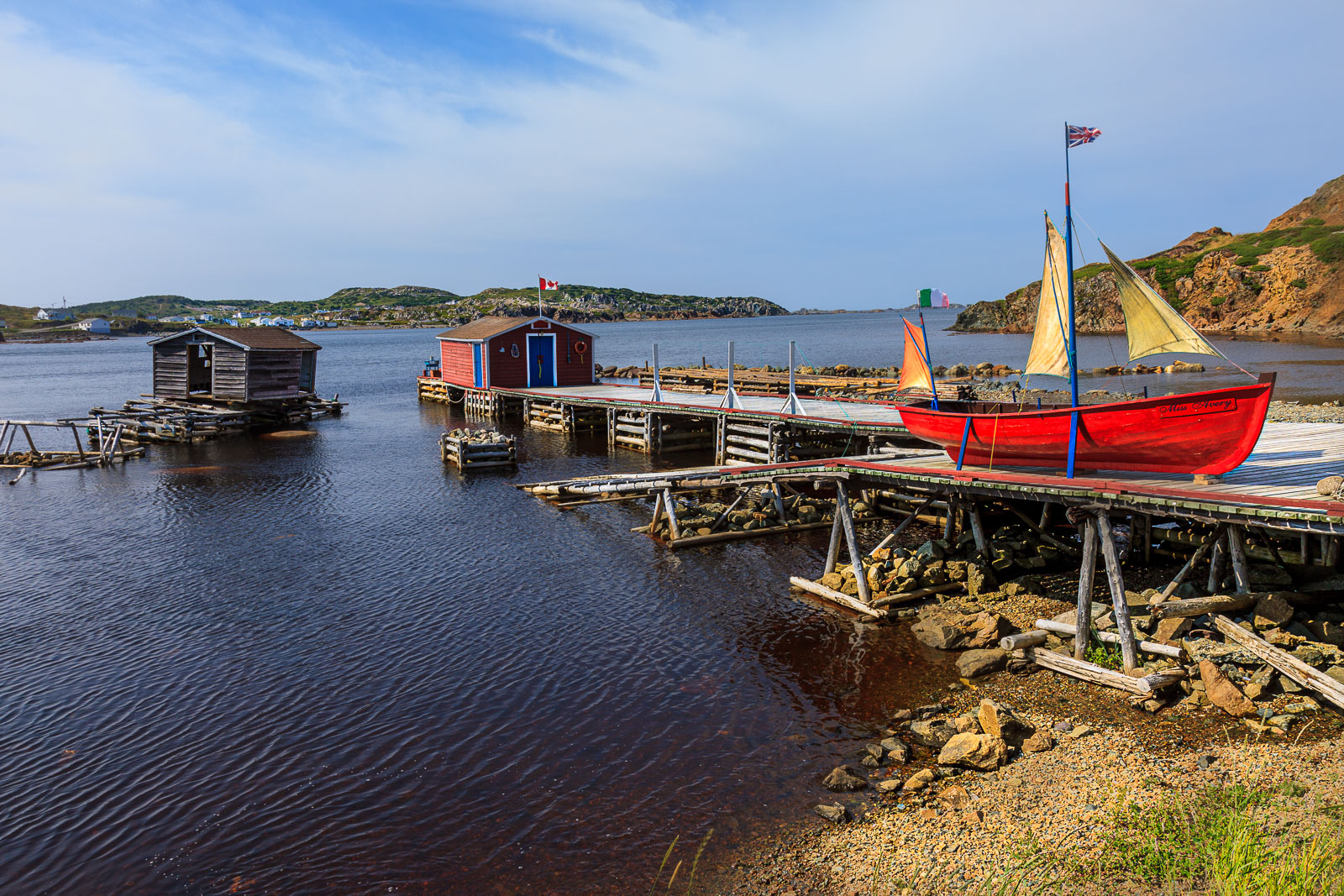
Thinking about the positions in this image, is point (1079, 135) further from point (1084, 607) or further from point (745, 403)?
point (745, 403)

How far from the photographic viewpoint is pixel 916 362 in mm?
20406

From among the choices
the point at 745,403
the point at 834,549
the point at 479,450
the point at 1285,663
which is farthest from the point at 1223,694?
the point at 479,450

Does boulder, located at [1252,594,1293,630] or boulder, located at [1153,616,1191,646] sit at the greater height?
boulder, located at [1252,594,1293,630]

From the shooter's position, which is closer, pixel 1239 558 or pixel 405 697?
pixel 1239 558

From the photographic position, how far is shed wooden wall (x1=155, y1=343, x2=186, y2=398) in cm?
4791

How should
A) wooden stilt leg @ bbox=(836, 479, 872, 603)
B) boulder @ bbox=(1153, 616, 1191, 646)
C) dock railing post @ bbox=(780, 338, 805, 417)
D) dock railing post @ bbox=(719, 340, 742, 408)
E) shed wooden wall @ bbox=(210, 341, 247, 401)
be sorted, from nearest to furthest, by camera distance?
boulder @ bbox=(1153, 616, 1191, 646)
wooden stilt leg @ bbox=(836, 479, 872, 603)
dock railing post @ bbox=(780, 338, 805, 417)
dock railing post @ bbox=(719, 340, 742, 408)
shed wooden wall @ bbox=(210, 341, 247, 401)

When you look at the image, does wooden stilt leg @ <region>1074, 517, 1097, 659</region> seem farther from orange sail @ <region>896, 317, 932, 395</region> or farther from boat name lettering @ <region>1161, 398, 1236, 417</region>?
orange sail @ <region>896, 317, 932, 395</region>

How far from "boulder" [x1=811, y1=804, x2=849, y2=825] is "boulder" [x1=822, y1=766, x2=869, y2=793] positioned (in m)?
0.49

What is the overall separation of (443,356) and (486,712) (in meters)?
48.9

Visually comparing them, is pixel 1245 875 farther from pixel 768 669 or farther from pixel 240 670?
pixel 240 670

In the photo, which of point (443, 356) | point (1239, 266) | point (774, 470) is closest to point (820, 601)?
point (774, 470)

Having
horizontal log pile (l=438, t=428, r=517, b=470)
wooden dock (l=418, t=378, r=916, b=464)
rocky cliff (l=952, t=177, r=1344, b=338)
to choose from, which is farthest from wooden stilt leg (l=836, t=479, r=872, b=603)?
rocky cliff (l=952, t=177, r=1344, b=338)

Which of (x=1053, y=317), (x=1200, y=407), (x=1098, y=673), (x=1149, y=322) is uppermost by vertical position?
(x=1053, y=317)

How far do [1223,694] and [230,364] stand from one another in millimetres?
49352
